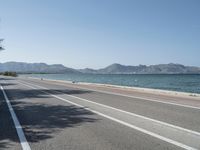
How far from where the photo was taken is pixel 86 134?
8859 millimetres

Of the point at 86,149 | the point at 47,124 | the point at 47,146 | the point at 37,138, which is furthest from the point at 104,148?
the point at 47,124

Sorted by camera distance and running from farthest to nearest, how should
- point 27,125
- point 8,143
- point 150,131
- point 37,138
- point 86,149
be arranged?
point 27,125
point 150,131
point 37,138
point 8,143
point 86,149

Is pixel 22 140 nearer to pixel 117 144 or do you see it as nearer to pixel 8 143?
pixel 8 143

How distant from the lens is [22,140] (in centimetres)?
824

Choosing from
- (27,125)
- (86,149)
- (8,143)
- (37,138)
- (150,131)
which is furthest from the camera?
(27,125)

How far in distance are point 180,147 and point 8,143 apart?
4.05 m

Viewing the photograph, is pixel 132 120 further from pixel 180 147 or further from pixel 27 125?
pixel 180 147

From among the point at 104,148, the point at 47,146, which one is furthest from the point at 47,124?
the point at 104,148

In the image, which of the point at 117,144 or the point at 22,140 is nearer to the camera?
the point at 117,144

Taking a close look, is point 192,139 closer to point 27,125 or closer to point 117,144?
point 117,144

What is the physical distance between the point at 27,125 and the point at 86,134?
8.92 ft

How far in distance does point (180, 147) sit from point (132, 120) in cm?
427

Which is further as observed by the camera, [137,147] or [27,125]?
[27,125]

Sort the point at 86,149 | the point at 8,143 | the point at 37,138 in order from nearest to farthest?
the point at 86,149, the point at 8,143, the point at 37,138
